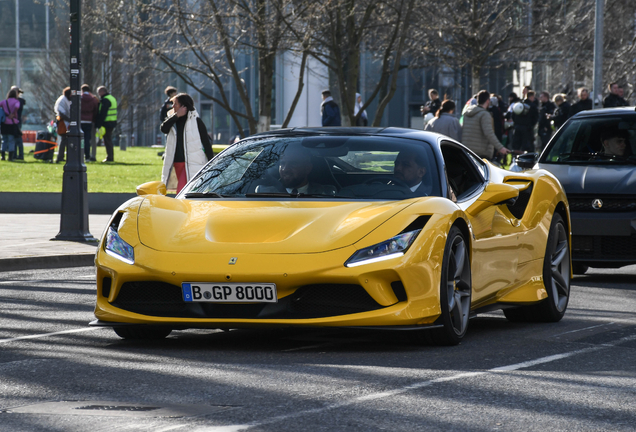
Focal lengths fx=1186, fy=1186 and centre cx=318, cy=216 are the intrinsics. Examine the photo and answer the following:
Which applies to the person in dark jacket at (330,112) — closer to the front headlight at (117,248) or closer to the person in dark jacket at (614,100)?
the person in dark jacket at (614,100)

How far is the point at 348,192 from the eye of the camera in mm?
7168

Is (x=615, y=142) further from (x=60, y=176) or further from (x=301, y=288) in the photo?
(x=60, y=176)

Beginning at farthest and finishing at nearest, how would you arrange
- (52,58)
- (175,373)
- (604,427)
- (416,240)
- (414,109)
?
(414,109) < (52,58) < (416,240) < (175,373) < (604,427)

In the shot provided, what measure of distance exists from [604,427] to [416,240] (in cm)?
204

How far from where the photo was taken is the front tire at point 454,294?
6.62 m

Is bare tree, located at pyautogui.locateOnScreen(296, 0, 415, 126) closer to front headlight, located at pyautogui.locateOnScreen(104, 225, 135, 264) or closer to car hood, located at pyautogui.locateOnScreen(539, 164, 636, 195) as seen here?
car hood, located at pyautogui.locateOnScreen(539, 164, 636, 195)

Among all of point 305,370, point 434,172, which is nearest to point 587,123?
point 434,172

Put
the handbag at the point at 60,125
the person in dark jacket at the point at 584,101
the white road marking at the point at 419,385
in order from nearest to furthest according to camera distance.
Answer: the white road marking at the point at 419,385, the person in dark jacket at the point at 584,101, the handbag at the point at 60,125

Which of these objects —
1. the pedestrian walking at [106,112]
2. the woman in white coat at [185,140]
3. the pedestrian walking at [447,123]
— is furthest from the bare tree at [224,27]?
the pedestrian walking at [106,112]

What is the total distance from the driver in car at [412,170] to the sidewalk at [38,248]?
587 centimetres

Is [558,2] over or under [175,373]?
over

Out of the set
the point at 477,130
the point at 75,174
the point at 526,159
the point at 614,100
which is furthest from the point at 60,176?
the point at 526,159

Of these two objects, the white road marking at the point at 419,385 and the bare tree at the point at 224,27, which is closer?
the white road marking at the point at 419,385

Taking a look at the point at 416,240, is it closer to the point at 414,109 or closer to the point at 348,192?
the point at 348,192
